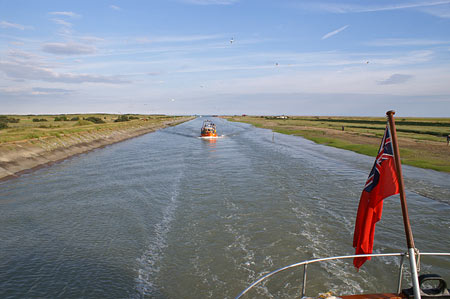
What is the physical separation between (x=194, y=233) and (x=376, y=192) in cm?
994

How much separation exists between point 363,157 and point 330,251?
3035cm

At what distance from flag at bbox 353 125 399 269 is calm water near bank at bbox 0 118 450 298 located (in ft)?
14.0

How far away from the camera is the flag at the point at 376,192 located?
19.5 feet

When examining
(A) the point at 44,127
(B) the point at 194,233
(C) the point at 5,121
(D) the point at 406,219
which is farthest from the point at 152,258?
(C) the point at 5,121

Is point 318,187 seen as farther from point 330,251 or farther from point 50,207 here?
point 50,207

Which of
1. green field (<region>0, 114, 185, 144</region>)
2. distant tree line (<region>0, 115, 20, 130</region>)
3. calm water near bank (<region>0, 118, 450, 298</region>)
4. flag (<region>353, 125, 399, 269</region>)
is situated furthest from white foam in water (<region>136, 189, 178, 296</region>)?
distant tree line (<region>0, 115, 20, 130</region>)

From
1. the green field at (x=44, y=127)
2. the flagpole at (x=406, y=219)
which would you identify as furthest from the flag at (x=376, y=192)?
the green field at (x=44, y=127)

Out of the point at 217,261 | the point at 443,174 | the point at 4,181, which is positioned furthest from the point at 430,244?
the point at 4,181

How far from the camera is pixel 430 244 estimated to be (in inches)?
506

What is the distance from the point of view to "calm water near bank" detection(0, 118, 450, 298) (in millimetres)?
9992

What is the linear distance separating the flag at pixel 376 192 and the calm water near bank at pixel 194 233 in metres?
4.25

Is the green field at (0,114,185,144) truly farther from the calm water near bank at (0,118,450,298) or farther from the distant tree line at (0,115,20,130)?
the calm water near bank at (0,118,450,298)

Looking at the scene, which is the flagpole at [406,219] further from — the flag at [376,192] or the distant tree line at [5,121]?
the distant tree line at [5,121]

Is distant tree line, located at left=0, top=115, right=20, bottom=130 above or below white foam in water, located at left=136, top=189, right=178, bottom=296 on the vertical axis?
above
